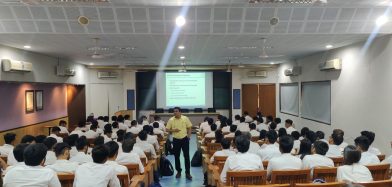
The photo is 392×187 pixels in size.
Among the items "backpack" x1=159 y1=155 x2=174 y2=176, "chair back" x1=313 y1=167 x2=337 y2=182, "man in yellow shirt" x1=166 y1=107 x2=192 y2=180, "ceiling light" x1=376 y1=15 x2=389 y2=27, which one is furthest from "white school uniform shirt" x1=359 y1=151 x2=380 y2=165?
"backpack" x1=159 y1=155 x2=174 y2=176

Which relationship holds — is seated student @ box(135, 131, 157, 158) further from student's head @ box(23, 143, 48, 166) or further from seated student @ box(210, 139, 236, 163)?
student's head @ box(23, 143, 48, 166)

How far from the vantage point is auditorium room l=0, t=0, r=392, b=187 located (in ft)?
11.7

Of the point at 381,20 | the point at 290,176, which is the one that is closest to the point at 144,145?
the point at 290,176

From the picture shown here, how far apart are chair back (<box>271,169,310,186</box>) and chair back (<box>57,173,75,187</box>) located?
84.5 inches

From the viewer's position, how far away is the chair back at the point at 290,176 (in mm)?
3506

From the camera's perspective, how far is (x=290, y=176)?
3.54m

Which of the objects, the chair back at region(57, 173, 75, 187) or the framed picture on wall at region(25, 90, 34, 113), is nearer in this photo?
the chair back at region(57, 173, 75, 187)

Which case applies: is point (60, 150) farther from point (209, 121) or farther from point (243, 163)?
point (209, 121)

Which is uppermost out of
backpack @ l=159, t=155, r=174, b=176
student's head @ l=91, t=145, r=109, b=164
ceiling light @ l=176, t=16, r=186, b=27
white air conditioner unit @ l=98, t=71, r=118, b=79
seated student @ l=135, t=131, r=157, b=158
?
ceiling light @ l=176, t=16, r=186, b=27

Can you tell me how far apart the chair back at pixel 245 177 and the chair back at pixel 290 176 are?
113 millimetres

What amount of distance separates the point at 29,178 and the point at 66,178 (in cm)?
54

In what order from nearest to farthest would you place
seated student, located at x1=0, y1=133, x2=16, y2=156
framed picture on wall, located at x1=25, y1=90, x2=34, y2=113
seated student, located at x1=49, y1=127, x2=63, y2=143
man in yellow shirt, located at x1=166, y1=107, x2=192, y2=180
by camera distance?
seated student, located at x1=0, y1=133, x2=16, y2=156 → seated student, located at x1=49, y1=127, x2=63, y2=143 → man in yellow shirt, located at x1=166, y1=107, x2=192, y2=180 → framed picture on wall, located at x1=25, y1=90, x2=34, y2=113

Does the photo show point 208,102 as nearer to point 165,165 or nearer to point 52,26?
point 165,165

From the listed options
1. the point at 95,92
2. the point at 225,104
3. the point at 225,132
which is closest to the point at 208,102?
the point at 225,104
